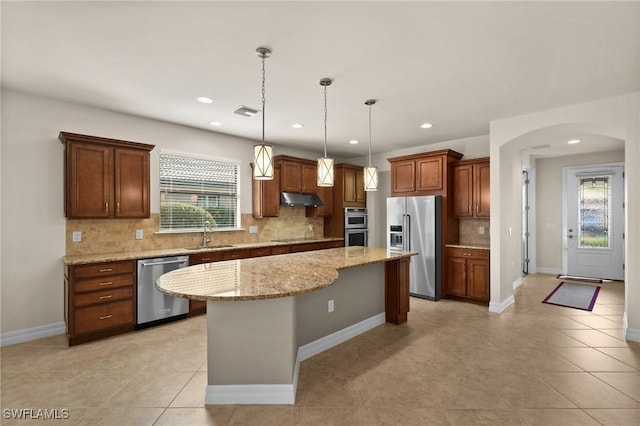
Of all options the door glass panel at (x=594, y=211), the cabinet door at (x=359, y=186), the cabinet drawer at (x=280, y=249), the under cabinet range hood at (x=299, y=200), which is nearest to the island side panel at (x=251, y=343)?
the cabinet drawer at (x=280, y=249)

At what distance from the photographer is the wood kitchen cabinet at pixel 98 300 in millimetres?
3270

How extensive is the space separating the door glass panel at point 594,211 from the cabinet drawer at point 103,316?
334 inches

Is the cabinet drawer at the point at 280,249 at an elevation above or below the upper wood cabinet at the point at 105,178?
below

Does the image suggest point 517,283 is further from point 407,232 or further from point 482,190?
point 407,232

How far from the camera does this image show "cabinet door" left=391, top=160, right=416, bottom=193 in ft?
18.3

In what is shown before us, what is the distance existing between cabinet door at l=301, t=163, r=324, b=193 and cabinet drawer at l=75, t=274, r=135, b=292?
3261 millimetres

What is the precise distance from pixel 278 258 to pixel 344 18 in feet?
7.54

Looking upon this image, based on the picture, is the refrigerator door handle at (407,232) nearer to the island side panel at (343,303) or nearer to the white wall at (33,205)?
the island side panel at (343,303)

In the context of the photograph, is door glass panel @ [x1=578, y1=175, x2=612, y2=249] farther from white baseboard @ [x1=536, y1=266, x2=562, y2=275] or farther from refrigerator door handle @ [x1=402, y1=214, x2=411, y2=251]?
refrigerator door handle @ [x1=402, y1=214, x2=411, y2=251]

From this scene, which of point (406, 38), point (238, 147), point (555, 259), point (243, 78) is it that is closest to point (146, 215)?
point (238, 147)

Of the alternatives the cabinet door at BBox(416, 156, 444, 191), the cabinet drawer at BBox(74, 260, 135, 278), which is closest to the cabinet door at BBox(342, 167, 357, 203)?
the cabinet door at BBox(416, 156, 444, 191)

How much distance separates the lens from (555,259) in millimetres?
7000

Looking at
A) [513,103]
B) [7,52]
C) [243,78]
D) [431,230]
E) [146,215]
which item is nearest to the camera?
[7,52]

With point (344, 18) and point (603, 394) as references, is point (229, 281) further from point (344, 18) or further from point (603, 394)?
point (603, 394)
